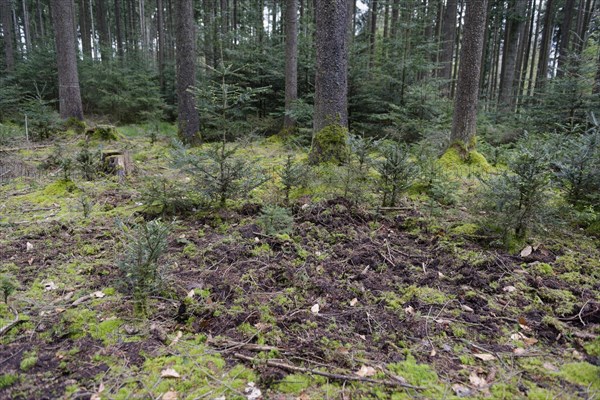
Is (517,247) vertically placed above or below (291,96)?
below

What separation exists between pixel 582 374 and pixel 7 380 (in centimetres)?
A: 315

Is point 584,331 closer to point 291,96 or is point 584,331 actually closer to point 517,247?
point 517,247

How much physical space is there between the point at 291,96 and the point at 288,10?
2.33 meters

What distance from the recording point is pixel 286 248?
144 inches

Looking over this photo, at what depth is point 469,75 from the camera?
6488mm

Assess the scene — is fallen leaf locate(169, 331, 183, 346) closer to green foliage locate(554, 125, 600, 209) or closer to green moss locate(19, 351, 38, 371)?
green moss locate(19, 351, 38, 371)

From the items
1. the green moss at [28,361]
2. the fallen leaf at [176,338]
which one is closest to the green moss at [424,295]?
the fallen leaf at [176,338]

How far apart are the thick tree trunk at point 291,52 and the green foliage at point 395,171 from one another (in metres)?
5.66

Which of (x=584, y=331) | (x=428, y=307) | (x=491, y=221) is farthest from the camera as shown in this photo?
(x=491, y=221)

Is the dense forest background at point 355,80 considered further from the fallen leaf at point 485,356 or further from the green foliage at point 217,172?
the fallen leaf at point 485,356

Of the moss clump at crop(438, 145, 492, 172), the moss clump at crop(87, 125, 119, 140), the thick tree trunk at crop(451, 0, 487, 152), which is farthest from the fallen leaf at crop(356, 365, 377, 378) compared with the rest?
the moss clump at crop(87, 125, 119, 140)

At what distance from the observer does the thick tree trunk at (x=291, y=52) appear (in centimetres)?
1007

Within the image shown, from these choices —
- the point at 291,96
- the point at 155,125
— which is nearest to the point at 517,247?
the point at 291,96

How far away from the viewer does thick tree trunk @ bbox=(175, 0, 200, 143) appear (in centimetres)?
915
